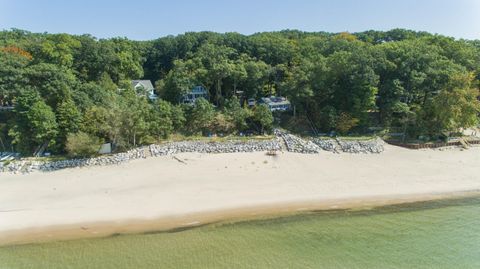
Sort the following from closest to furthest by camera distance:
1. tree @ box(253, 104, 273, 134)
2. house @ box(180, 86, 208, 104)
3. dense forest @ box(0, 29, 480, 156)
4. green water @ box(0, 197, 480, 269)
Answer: green water @ box(0, 197, 480, 269) → dense forest @ box(0, 29, 480, 156) → tree @ box(253, 104, 273, 134) → house @ box(180, 86, 208, 104)

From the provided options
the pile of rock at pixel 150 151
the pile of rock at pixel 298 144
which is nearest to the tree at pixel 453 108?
the pile of rock at pixel 298 144

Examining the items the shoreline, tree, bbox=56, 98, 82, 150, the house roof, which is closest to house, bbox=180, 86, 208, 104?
the house roof

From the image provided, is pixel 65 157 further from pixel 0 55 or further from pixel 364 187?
pixel 364 187

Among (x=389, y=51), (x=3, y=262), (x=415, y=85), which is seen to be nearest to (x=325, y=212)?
(x=3, y=262)

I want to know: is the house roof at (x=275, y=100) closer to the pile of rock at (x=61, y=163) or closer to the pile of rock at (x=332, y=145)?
the pile of rock at (x=332, y=145)

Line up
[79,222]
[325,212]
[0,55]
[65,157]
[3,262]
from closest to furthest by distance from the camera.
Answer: [3,262], [79,222], [325,212], [65,157], [0,55]

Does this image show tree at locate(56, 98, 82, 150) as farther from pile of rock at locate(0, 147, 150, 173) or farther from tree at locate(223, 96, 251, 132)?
tree at locate(223, 96, 251, 132)
